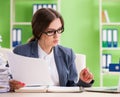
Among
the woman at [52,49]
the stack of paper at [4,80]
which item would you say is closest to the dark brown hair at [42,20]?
the woman at [52,49]

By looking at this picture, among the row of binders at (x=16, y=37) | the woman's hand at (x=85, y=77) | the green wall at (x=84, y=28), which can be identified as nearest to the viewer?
the woman's hand at (x=85, y=77)

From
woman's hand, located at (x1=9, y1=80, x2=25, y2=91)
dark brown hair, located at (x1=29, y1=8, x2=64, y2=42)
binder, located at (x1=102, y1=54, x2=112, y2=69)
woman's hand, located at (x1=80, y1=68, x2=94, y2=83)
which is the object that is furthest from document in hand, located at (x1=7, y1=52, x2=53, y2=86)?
binder, located at (x1=102, y1=54, x2=112, y2=69)

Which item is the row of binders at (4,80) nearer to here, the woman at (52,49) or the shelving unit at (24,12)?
the woman at (52,49)

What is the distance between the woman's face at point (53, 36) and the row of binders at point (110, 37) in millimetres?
2287

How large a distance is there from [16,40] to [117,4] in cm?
177

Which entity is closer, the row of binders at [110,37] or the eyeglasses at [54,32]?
the eyeglasses at [54,32]

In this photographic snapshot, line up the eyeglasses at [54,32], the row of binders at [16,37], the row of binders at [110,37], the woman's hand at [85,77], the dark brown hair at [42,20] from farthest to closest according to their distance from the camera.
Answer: the row of binders at [16,37] < the row of binders at [110,37] < the dark brown hair at [42,20] < the eyeglasses at [54,32] < the woman's hand at [85,77]

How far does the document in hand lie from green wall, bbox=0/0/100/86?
3005mm

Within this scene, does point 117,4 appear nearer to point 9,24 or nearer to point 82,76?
point 9,24

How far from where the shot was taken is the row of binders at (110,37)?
4590mm

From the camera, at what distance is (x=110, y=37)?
4.59 meters

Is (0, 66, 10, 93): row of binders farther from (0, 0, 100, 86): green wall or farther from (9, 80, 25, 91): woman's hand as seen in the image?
(0, 0, 100, 86): green wall

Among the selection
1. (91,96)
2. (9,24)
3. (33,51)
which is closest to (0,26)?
(9,24)

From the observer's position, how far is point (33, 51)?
2457mm
